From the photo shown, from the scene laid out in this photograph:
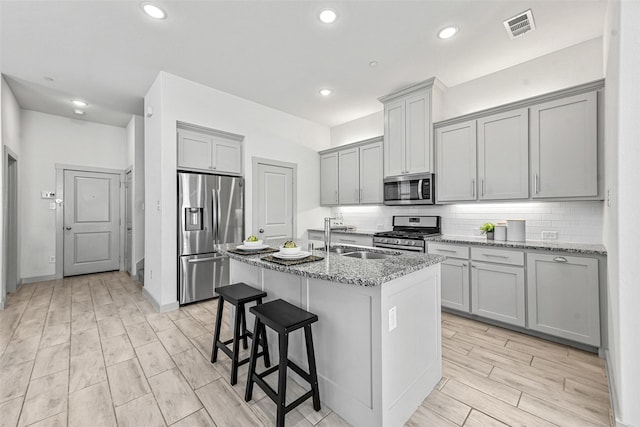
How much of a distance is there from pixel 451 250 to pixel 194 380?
2.87 m

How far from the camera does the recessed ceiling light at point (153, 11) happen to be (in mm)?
2373

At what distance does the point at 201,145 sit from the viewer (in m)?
3.90

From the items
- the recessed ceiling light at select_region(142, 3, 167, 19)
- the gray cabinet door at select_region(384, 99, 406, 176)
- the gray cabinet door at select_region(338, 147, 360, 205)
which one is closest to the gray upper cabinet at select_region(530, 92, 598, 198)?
the gray cabinet door at select_region(384, 99, 406, 176)

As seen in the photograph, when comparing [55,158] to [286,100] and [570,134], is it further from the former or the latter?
[570,134]

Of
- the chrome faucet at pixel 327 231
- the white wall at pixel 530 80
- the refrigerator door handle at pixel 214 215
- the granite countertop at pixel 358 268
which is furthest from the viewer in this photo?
the refrigerator door handle at pixel 214 215

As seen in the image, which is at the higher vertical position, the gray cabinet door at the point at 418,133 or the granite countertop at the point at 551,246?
the gray cabinet door at the point at 418,133

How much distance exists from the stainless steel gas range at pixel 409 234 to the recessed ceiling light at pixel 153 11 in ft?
11.3

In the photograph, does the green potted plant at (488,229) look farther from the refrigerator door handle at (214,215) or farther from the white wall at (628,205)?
the refrigerator door handle at (214,215)

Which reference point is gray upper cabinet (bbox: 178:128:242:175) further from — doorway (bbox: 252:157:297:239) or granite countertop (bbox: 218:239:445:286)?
granite countertop (bbox: 218:239:445:286)

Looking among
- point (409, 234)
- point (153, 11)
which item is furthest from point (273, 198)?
point (153, 11)

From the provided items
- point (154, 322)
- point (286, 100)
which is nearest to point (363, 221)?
point (286, 100)

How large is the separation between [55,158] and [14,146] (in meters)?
0.87

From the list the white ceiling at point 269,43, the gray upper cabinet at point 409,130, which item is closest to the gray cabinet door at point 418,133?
the gray upper cabinet at point 409,130

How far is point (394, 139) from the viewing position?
409 cm
